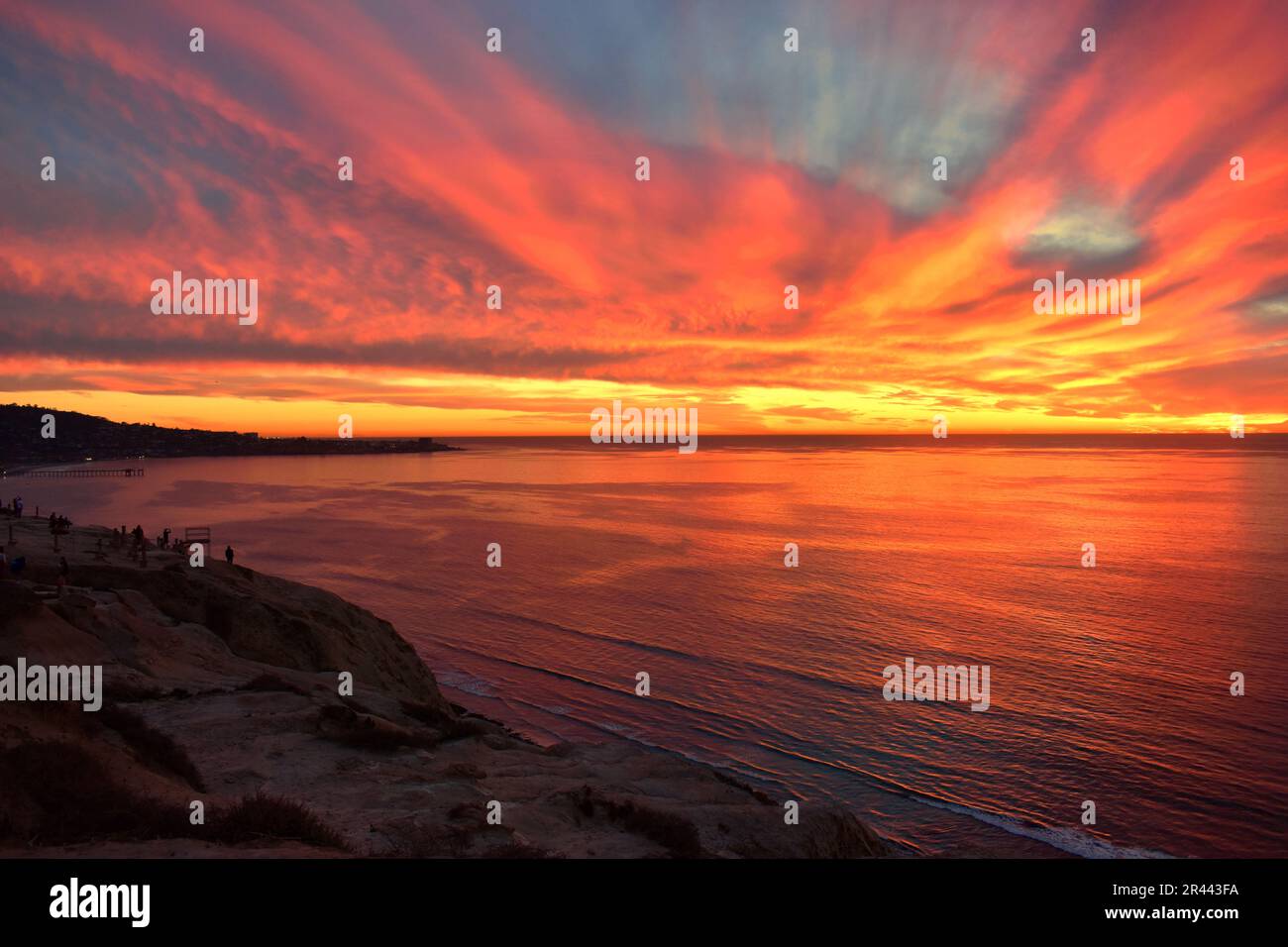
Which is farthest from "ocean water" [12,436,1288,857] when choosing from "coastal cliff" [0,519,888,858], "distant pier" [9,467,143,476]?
"distant pier" [9,467,143,476]

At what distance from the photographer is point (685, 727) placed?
25.0m

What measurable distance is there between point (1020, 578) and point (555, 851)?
151 feet

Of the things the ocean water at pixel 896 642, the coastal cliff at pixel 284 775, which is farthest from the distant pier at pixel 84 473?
the coastal cliff at pixel 284 775

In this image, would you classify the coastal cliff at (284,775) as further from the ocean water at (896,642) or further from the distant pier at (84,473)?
the distant pier at (84,473)

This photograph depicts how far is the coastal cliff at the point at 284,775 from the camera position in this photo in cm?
971

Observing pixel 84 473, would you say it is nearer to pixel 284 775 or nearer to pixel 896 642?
pixel 896 642

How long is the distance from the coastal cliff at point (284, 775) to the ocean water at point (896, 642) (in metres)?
5.80

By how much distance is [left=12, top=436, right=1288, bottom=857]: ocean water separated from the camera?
19.9 metres

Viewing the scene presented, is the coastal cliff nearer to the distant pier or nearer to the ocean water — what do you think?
the ocean water

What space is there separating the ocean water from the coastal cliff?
19.0 ft

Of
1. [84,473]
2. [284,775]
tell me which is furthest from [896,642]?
[84,473]
